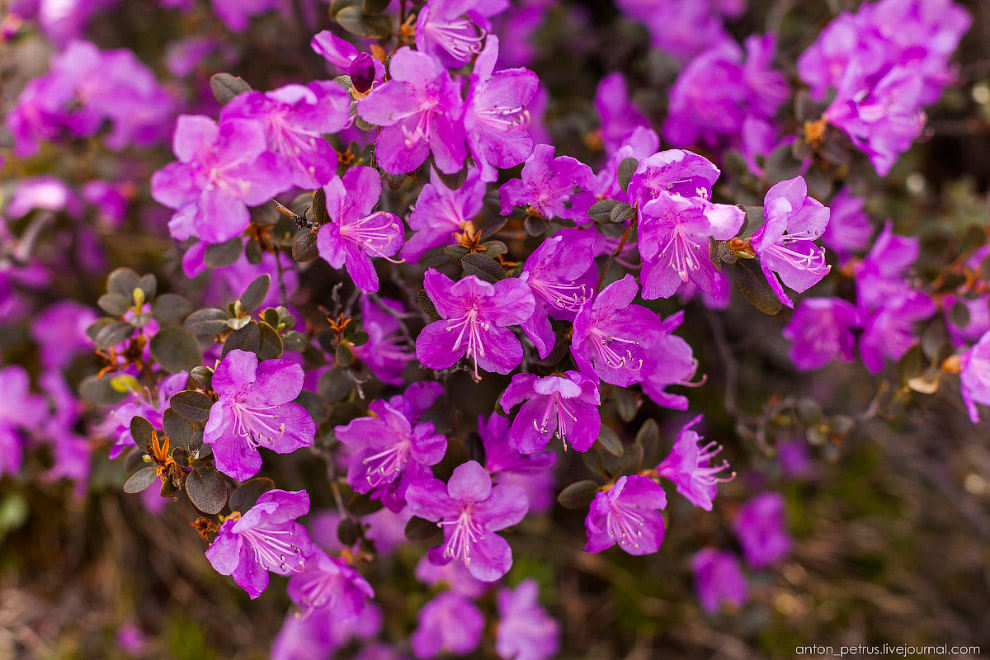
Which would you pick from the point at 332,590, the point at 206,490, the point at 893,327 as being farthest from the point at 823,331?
the point at 206,490

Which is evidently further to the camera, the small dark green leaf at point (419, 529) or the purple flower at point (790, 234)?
the small dark green leaf at point (419, 529)

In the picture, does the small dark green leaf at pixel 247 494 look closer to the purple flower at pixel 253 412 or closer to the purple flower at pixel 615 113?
the purple flower at pixel 253 412

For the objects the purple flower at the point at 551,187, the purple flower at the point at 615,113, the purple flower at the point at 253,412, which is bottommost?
the purple flower at the point at 253,412

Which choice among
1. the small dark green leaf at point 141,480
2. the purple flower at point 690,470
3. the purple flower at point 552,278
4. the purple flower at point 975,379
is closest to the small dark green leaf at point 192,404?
the small dark green leaf at point 141,480

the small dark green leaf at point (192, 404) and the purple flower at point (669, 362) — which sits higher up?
the purple flower at point (669, 362)

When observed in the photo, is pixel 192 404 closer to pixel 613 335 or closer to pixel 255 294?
pixel 255 294

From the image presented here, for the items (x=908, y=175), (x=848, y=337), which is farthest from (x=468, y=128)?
(x=908, y=175)

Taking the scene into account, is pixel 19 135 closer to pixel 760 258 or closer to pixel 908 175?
pixel 760 258
